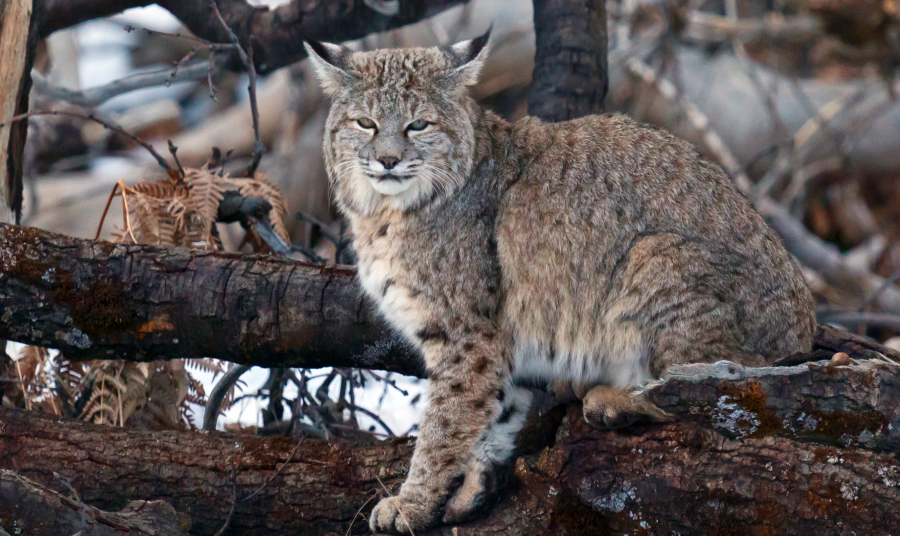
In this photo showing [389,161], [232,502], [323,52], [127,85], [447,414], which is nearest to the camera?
[232,502]

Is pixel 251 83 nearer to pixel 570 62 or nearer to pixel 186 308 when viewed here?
pixel 186 308

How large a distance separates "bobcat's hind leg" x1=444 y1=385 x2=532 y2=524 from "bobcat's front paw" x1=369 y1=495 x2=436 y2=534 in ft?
0.34

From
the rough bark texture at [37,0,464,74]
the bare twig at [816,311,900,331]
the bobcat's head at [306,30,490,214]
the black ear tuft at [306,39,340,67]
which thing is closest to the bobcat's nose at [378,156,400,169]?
the bobcat's head at [306,30,490,214]

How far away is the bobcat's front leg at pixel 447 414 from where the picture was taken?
3469mm

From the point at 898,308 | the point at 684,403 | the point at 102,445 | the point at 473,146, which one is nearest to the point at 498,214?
the point at 473,146

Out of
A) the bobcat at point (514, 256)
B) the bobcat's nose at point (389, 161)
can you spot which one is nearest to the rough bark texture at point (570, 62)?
the bobcat at point (514, 256)

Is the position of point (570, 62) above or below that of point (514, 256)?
above

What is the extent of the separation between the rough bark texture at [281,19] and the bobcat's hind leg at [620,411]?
3.44 metres

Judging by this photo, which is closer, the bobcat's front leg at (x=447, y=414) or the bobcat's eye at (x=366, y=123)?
the bobcat's front leg at (x=447, y=414)

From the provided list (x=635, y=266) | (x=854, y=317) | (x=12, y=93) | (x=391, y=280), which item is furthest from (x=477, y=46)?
(x=854, y=317)

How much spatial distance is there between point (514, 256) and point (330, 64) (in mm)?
1365

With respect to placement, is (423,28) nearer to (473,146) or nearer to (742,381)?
(473,146)

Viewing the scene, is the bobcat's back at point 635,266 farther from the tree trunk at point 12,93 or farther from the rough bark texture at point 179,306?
the tree trunk at point 12,93

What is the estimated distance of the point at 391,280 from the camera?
3871mm
